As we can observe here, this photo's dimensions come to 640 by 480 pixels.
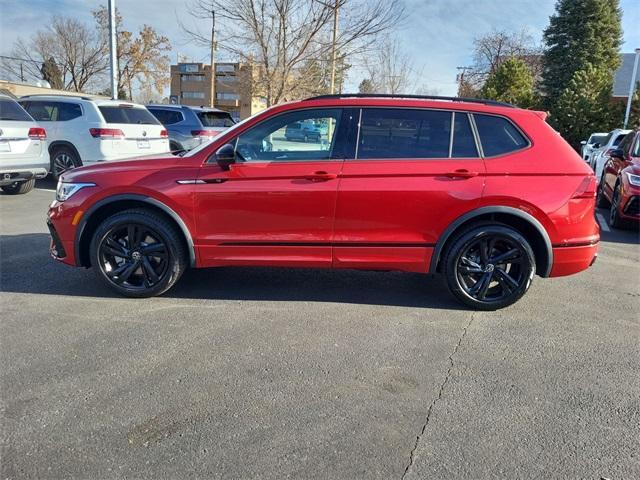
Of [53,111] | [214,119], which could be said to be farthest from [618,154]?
[53,111]

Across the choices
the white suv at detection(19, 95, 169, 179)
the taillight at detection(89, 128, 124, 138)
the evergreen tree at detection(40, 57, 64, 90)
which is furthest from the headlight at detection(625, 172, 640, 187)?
the evergreen tree at detection(40, 57, 64, 90)

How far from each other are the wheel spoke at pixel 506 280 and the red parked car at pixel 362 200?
0.5 inches

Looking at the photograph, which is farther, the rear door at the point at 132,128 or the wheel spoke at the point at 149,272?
the rear door at the point at 132,128

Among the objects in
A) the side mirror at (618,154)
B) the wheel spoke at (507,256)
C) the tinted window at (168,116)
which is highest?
the tinted window at (168,116)

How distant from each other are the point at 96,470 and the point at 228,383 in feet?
3.00

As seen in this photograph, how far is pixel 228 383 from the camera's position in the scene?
305 centimetres

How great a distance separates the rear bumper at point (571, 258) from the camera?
4.13 meters

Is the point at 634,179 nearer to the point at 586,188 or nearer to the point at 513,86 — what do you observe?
the point at 586,188

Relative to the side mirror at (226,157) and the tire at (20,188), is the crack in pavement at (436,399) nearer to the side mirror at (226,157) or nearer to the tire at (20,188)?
the side mirror at (226,157)

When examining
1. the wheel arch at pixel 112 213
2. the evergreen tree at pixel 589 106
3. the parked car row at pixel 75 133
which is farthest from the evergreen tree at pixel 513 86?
the wheel arch at pixel 112 213

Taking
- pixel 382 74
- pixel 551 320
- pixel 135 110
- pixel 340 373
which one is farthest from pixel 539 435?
pixel 382 74

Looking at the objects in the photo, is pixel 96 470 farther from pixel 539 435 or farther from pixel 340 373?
pixel 539 435

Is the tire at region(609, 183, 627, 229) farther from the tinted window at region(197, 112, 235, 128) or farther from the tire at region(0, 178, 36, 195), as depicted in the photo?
the tire at region(0, 178, 36, 195)

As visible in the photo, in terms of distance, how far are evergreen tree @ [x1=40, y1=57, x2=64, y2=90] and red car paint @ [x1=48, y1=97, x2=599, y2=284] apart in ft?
177
